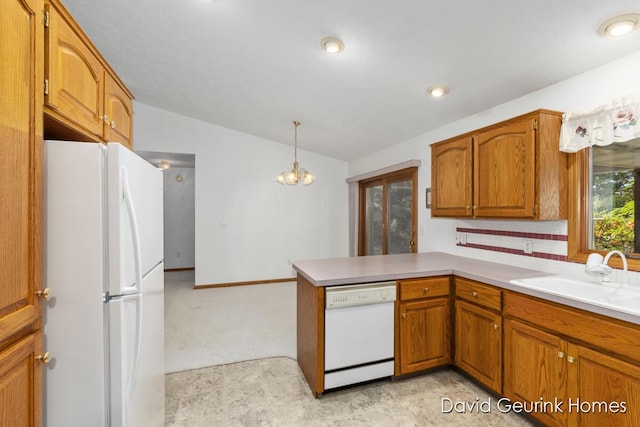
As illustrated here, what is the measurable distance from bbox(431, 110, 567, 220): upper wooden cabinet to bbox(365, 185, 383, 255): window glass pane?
2304mm

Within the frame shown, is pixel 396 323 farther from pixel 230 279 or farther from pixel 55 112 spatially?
pixel 230 279

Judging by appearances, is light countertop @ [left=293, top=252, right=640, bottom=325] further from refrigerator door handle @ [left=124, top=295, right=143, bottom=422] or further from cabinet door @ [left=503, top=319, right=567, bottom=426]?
refrigerator door handle @ [left=124, top=295, right=143, bottom=422]

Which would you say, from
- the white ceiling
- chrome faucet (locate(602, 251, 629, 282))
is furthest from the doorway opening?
chrome faucet (locate(602, 251, 629, 282))

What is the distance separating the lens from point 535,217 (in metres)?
2.05

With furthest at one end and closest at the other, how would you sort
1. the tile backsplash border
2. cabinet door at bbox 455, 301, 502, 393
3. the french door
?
the french door < the tile backsplash border < cabinet door at bbox 455, 301, 502, 393

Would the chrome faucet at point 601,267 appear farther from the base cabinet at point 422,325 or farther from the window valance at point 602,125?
the base cabinet at point 422,325

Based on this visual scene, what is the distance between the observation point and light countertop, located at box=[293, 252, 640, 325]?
5.58 ft

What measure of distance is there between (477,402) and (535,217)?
53.2 inches

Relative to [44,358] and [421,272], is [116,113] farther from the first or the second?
[421,272]

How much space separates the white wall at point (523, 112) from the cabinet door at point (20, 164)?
107 inches

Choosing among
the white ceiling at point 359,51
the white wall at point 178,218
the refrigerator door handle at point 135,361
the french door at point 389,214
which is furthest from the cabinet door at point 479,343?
the white wall at point 178,218

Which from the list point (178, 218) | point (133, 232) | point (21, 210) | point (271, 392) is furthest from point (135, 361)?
point (178, 218)

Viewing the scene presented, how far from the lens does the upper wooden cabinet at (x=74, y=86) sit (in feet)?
3.71

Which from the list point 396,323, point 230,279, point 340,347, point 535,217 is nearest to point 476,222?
point 535,217
